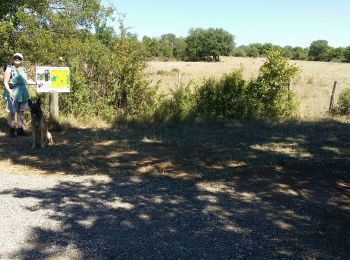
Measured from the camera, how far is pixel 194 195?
5.31 m

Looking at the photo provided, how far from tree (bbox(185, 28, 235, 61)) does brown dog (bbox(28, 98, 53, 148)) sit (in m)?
75.1

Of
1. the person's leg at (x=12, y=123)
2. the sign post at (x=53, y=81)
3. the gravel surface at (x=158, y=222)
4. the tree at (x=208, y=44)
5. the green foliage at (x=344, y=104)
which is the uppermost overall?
the tree at (x=208, y=44)

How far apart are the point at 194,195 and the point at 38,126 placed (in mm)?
3863

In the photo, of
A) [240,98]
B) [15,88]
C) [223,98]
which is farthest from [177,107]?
[15,88]

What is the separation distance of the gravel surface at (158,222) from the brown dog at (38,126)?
1975mm

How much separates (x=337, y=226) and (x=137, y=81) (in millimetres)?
7702

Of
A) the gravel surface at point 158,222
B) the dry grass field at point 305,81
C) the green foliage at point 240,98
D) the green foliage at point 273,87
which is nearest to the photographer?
the gravel surface at point 158,222

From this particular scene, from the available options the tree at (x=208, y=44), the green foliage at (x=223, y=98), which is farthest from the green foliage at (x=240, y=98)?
the tree at (x=208, y=44)

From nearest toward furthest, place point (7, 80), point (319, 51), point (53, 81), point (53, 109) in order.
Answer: point (7, 80) < point (53, 81) < point (53, 109) < point (319, 51)

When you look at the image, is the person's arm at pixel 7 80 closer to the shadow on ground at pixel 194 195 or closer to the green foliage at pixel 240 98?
the shadow on ground at pixel 194 195

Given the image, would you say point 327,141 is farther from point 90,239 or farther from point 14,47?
point 14,47

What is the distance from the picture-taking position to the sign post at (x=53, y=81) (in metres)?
8.98

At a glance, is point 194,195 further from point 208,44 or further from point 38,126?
point 208,44

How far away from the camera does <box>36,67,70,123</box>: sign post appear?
29.5ft
